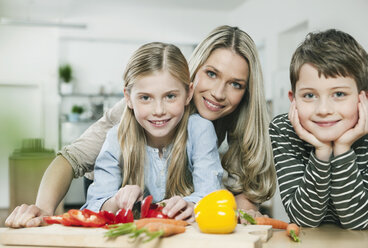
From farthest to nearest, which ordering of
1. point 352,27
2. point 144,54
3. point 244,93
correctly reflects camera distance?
point 352,27 < point 244,93 < point 144,54

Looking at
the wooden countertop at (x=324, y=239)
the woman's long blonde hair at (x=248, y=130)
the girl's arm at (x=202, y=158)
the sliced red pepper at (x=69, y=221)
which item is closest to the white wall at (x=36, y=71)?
the woman's long blonde hair at (x=248, y=130)

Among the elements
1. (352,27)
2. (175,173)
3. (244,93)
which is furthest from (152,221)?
(352,27)

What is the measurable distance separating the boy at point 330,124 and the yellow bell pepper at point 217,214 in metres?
0.26

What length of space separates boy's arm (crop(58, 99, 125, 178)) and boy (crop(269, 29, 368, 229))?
0.74 m

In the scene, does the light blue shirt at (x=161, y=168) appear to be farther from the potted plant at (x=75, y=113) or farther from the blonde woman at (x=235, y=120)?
the potted plant at (x=75, y=113)

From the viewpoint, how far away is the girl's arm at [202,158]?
4.63ft

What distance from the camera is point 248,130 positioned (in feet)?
5.33

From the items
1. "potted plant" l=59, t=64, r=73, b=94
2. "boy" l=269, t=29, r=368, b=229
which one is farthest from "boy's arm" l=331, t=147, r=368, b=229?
"potted plant" l=59, t=64, r=73, b=94

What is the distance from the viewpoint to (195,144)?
1485mm

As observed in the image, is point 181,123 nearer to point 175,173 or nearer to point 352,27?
point 175,173

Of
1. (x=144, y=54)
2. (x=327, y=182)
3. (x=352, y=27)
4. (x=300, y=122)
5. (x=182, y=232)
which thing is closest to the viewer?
(x=182, y=232)

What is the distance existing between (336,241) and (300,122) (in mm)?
340

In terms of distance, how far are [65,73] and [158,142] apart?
6035 mm

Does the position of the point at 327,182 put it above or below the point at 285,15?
below
